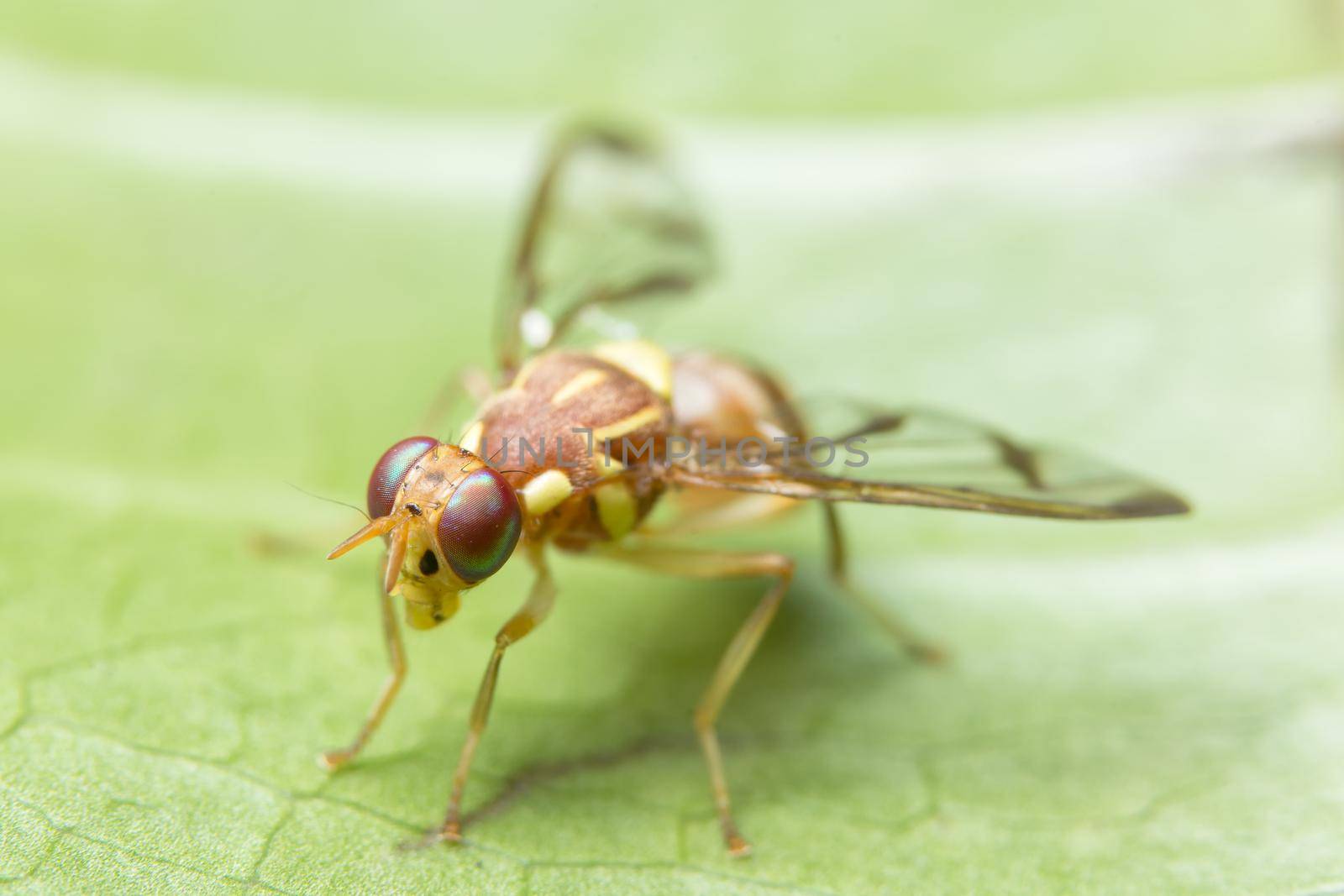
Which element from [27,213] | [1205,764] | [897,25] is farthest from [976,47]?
[27,213]

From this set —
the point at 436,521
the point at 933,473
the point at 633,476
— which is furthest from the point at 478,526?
the point at 933,473

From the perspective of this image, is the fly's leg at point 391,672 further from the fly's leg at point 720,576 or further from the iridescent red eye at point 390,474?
the fly's leg at point 720,576

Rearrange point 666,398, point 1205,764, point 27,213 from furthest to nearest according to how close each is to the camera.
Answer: point 27,213
point 666,398
point 1205,764

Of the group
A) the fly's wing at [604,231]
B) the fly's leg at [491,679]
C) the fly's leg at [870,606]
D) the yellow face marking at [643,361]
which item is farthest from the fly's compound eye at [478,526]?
the fly's wing at [604,231]

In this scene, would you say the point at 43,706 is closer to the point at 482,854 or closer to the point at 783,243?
the point at 482,854

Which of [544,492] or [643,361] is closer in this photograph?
[544,492]

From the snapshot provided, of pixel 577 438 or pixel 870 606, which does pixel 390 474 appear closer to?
pixel 577 438
